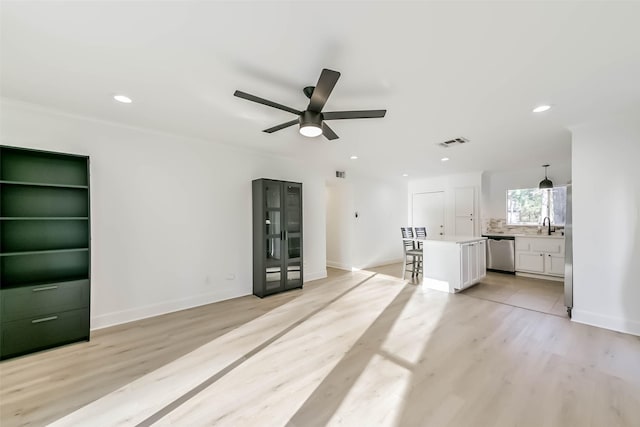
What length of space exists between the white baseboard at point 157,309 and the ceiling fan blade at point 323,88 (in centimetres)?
326

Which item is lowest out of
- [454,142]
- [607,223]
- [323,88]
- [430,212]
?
[607,223]

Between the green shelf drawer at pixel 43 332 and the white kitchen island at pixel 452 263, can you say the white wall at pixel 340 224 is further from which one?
the green shelf drawer at pixel 43 332

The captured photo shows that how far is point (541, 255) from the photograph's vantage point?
5.59 m

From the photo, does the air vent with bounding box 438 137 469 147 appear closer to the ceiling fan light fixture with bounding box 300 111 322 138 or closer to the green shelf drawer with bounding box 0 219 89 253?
the ceiling fan light fixture with bounding box 300 111 322 138

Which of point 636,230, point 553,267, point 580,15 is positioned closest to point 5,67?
point 580,15

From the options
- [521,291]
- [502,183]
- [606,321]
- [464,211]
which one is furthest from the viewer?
[464,211]

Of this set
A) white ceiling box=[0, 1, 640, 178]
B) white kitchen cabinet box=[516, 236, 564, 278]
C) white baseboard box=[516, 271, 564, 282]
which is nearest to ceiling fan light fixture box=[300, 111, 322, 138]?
white ceiling box=[0, 1, 640, 178]

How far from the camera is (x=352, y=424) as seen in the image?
66.8 inches

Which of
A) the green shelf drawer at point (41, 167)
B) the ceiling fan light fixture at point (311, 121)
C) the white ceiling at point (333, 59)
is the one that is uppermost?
the white ceiling at point (333, 59)

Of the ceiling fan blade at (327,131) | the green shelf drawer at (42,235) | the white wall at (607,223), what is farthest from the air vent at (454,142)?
the green shelf drawer at (42,235)

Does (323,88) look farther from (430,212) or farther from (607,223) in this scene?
(430,212)

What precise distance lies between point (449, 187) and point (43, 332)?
7.96m

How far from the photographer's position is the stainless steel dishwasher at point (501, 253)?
5.99 m

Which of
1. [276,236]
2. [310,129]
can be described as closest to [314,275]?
[276,236]
